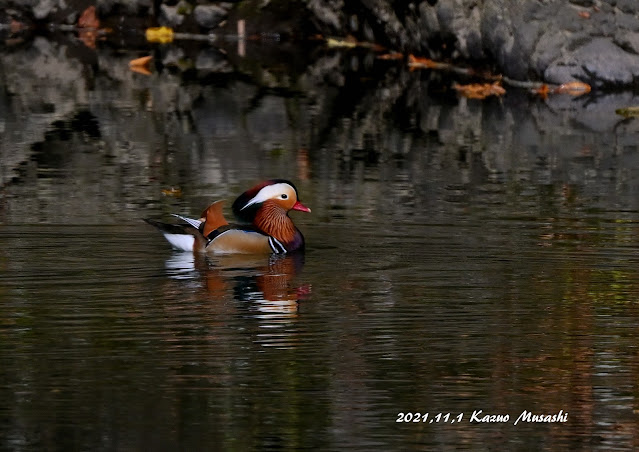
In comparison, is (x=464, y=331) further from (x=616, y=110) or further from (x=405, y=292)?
(x=616, y=110)

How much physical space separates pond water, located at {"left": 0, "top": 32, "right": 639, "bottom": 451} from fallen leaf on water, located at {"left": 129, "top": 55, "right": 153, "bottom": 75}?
6.75 metres

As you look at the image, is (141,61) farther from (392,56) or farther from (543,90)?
(543,90)

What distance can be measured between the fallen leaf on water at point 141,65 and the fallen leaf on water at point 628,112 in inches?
327

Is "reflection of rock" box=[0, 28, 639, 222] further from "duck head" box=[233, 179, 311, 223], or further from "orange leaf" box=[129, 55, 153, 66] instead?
"duck head" box=[233, 179, 311, 223]

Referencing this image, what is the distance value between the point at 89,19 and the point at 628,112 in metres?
15.1

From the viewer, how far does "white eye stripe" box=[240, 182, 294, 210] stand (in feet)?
38.0

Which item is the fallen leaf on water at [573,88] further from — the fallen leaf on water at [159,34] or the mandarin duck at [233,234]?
the mandarin duck at [233,234]

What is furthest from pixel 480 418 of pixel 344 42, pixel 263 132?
pixel 344 42

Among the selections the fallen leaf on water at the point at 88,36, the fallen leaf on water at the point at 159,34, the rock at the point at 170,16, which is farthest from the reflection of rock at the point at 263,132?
the rock at the point at 170,16

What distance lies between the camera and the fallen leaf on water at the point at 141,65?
25.5 m

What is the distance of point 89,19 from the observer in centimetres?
3219

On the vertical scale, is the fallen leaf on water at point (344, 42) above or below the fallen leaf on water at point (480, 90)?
above

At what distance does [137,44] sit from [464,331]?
22.3 m

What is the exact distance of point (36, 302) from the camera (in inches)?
366
